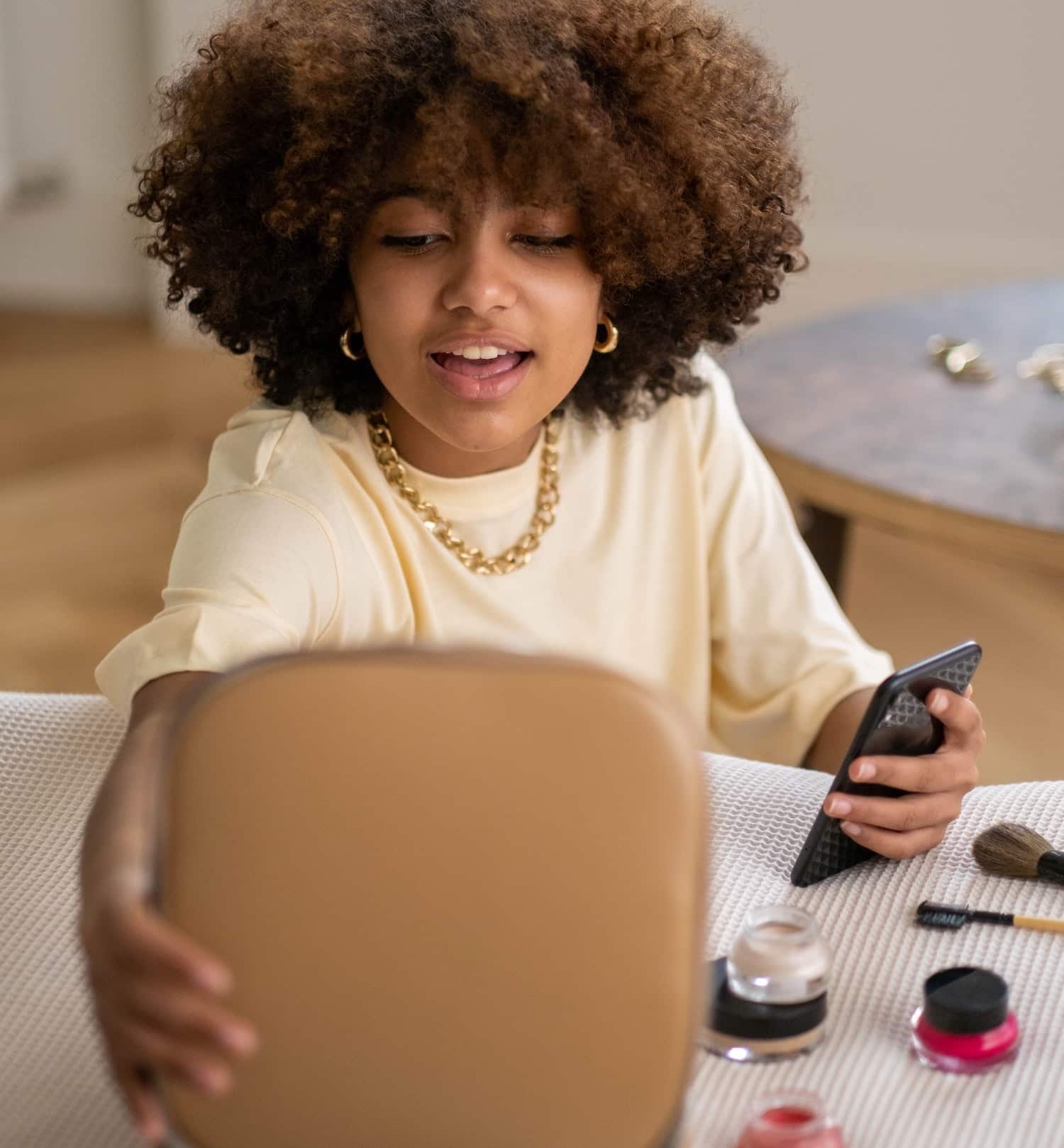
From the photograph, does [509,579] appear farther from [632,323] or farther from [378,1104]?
[378,1104]

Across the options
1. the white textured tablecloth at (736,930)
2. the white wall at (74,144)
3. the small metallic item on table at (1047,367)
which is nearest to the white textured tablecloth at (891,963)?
the white textured tablecloth at (736,930)

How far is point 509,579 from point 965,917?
431 mm

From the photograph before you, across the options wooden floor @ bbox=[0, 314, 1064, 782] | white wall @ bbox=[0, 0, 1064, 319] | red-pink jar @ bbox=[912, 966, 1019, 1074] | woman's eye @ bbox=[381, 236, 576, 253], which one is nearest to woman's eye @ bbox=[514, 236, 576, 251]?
woman's eye @ bbox=[381, 236, 576, 253]

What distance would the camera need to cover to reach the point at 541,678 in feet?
1.63

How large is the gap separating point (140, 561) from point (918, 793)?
1939 millimetres

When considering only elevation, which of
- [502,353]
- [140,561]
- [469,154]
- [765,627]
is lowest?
[140,561]

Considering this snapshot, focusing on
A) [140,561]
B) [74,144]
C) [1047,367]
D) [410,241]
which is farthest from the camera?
[74,144]

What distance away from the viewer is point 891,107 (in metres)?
3.22

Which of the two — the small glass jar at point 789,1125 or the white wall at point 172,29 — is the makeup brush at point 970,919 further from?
the white wall at point 172,29

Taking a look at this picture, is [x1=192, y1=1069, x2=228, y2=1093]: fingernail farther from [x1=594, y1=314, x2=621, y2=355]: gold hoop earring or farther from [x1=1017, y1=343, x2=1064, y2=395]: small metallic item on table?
[x1=1017, y1=343, x2=1064, y2=395]: small metallic item on table

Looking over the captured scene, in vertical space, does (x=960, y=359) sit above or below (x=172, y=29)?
below

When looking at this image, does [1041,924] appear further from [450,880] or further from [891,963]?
[450,880]

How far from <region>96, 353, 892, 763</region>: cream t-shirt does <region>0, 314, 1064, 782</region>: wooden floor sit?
0.86 metres

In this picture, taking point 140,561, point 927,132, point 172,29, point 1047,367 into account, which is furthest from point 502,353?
point 172,29
